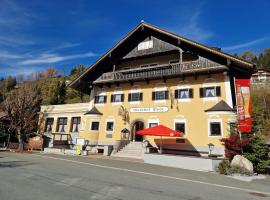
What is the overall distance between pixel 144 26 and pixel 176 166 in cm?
1458

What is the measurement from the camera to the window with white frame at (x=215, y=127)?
17.9 metres

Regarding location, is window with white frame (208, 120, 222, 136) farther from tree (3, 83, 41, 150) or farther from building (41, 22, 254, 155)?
tree (3, 83, 41, 150)

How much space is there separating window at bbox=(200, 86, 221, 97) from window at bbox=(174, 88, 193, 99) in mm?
1009

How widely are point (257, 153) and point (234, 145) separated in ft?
4.39

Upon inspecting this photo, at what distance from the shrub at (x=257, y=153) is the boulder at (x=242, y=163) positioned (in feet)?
2.46

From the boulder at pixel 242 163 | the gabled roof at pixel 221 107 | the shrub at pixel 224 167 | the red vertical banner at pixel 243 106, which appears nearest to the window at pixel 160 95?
the gabled roof at pixel 221 107

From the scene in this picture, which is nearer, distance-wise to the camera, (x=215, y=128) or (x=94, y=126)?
(x=215, y=128)

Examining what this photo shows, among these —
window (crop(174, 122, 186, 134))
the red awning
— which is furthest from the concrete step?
window (crop(174, 122, 186, 134))

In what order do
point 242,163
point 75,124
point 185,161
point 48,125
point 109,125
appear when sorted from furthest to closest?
1. point 48,125
2. point 75,124
3. point 109,125
4. point 185,161
5. point 242,163

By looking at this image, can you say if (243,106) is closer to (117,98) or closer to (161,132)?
(161,132)

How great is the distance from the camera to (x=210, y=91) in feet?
64.1

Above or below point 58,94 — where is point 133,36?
above

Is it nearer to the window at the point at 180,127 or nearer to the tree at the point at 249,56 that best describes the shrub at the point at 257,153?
the window at the point at 180,127

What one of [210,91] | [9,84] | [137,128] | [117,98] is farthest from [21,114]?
[9,84]
